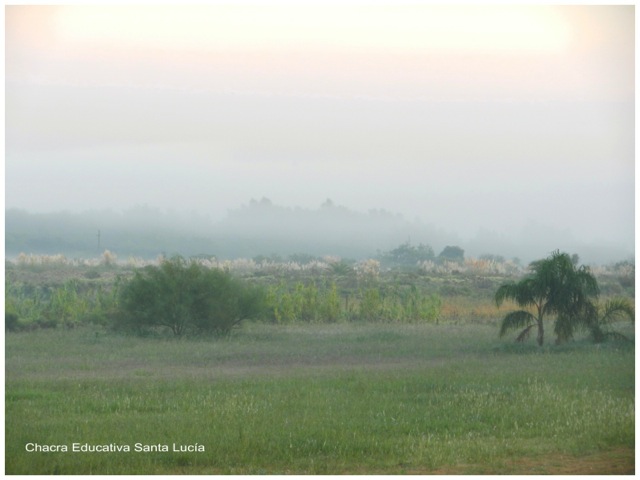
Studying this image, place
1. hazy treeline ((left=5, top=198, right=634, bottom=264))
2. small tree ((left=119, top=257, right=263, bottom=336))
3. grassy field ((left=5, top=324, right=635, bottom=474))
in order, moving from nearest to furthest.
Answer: grassy field ((left=5, top=324, right=635, bottom=474)), hazy treeline ((left=5, top=198, right=634, bottom=264)), small tree ((left=119, top=257, right=263, bottom=336))

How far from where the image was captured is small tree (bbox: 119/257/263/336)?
8.02 metres

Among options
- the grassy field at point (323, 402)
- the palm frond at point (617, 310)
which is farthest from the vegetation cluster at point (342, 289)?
the grassy field at point (323, 402)

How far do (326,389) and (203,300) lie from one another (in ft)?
4.17

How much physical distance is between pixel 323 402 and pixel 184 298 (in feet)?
4.73

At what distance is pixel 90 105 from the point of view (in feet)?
25.2

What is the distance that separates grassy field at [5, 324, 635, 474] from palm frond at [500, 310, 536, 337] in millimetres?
110

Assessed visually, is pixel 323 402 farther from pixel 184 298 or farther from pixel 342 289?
pixel 184 298

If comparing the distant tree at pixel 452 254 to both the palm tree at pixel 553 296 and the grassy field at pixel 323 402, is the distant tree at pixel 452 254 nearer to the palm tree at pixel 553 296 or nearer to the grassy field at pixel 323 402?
the palm tree at pixel 553 296

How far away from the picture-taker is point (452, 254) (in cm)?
797

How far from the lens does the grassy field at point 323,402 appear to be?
712 cm

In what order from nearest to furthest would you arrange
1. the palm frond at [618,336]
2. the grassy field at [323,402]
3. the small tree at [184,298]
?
the grassy field at [323,402], the palm frond at [618,336], the small tree at [184,298]

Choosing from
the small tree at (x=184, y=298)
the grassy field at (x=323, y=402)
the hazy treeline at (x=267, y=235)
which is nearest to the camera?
the grassy field at (x=323, y=402)

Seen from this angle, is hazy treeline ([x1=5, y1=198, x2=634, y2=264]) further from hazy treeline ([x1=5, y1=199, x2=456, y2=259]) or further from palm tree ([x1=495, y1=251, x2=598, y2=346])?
palm tree ([x1=495, y1=251, x2=598, y2=346])

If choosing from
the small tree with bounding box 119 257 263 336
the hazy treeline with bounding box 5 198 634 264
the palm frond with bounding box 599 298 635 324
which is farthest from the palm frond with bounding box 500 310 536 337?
the small tree with bounding box 119 257 263 336
